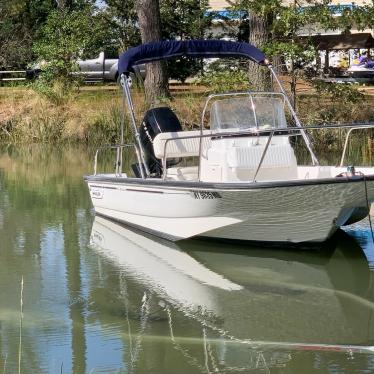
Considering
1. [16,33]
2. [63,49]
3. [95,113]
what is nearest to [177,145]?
[95,113]

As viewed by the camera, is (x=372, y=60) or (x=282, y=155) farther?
(x=372, y=60)

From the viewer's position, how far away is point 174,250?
400 inches

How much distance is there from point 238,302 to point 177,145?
3508 millimetres

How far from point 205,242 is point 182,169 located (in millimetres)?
1374

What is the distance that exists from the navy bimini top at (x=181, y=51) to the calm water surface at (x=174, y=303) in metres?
2.31

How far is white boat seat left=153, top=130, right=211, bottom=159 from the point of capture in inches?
420

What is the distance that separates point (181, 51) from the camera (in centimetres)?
1135

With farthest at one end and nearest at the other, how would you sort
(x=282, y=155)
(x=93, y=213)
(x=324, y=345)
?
(x=93, y=213) → (x=282, y=155) → (x=324, y=345)

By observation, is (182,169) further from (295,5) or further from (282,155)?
(295,5)

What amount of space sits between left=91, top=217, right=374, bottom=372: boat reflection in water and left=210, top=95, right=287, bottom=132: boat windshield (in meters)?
1.57

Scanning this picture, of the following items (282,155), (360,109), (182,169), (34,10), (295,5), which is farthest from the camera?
(34,10)

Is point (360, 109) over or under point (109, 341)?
over

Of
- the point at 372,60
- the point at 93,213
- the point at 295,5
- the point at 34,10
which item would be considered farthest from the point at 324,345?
the point at 372,60

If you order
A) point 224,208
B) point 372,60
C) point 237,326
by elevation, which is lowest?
point 237,326
